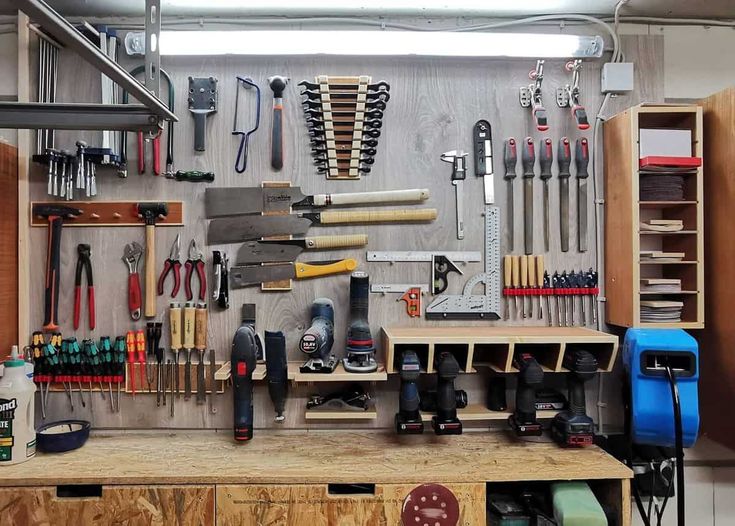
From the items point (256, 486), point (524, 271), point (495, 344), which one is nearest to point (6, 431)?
point (256, 486)

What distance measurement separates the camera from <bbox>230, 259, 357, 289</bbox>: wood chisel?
6.05 ft

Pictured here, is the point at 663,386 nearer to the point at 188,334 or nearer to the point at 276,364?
the point at 276,364

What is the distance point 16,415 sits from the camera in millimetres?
1557

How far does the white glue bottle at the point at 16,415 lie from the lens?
5.04 ft

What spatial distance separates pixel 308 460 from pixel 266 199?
1.04 m

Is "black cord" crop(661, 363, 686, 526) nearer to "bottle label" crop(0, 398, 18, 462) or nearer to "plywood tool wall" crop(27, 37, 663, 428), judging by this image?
"plywood tool wall" crop(27, 37, 663, 428)

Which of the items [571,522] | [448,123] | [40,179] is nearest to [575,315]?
[571,522]

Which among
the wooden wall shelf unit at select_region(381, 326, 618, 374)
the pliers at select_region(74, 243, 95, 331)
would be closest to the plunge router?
the wooden wall shelf unit at select_region(381, 326, 618, 374)

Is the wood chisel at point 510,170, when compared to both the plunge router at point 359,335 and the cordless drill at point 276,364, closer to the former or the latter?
the plunge router at point 359,335

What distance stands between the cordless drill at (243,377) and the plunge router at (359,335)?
0.36m

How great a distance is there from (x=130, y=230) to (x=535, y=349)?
1770 millimetres

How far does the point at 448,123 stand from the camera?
74.9 inches

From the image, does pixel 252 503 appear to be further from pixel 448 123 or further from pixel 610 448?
pixel 448 123

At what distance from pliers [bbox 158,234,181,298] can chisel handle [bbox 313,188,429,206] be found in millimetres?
617
